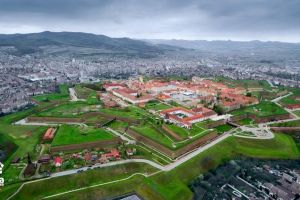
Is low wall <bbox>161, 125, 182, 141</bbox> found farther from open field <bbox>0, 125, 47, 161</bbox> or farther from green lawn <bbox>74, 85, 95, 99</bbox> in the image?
green lawn <bbox>74, 85, 95, 99</bbox>

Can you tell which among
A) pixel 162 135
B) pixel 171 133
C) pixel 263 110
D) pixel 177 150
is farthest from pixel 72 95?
pixel 263 110

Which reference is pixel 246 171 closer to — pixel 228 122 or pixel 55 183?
pixel 228 122

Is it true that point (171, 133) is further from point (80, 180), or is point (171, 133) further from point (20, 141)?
point (20, 141)

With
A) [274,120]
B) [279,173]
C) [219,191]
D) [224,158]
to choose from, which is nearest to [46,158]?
[219,191]

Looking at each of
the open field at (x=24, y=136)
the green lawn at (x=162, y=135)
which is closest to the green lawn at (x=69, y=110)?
the open field at (x=24, y=136)

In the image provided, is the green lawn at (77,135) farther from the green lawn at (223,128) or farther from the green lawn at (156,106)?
the green lawn at (223,128)
